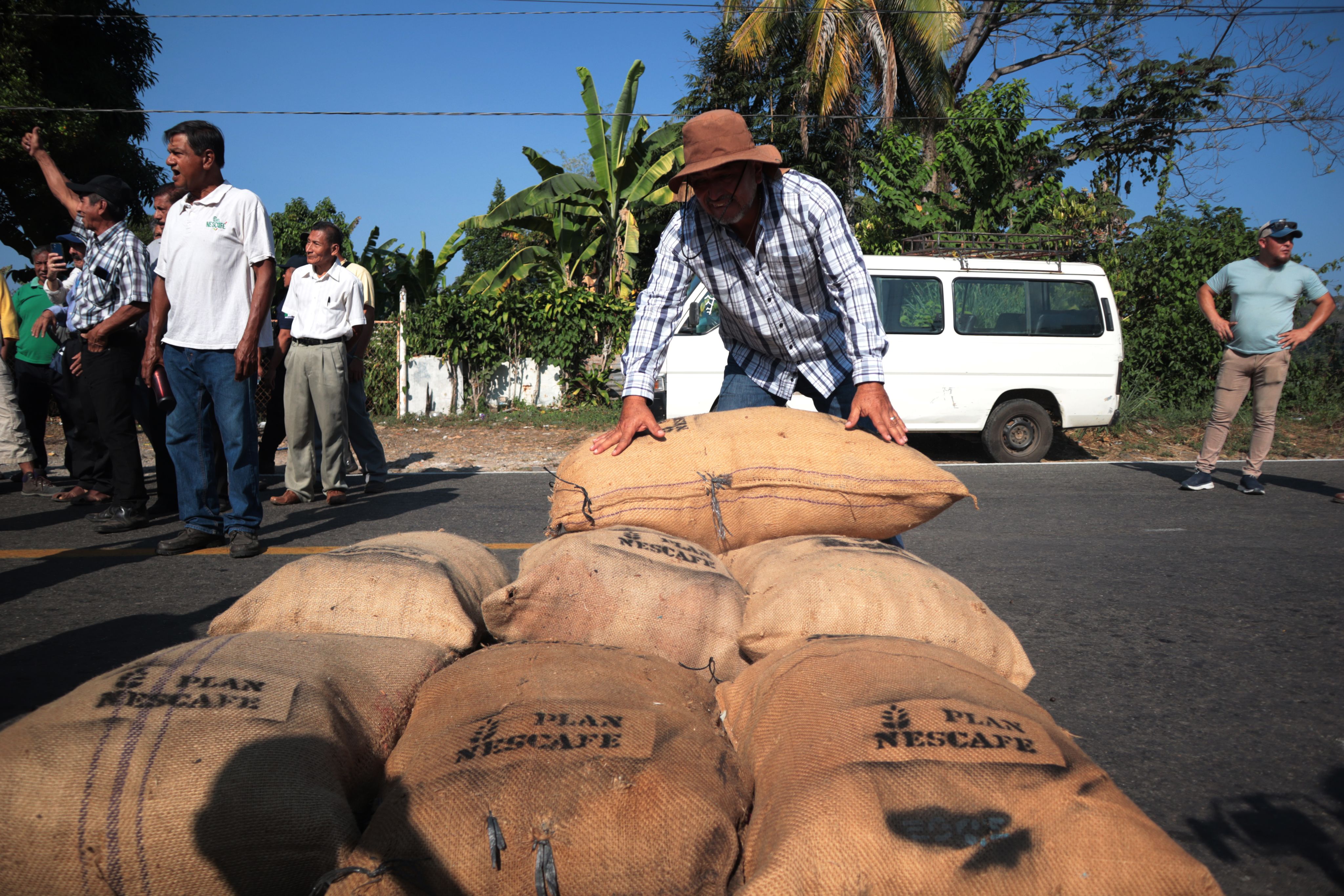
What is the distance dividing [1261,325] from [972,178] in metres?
8.06

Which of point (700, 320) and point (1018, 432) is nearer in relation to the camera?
point (700, 320)

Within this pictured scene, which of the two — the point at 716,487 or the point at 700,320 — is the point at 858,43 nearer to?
the point at 700,320

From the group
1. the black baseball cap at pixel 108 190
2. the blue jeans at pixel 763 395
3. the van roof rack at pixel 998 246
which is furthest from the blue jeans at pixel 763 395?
the van roof rack at pixel 998 246

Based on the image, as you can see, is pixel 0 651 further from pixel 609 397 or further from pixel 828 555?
pixel 609 397

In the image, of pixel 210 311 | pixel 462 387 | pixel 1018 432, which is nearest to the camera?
pixel 210 311

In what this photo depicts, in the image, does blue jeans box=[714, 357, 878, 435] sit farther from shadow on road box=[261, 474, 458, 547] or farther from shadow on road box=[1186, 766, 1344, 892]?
shadow on road box=[261, 474, 458, 547]

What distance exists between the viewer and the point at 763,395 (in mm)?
3445

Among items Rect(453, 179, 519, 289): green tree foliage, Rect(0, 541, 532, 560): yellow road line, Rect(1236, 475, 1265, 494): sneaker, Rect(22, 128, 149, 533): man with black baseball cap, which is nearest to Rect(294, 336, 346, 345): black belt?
Rect(22, 128, 149, 533): man with black baseball cap

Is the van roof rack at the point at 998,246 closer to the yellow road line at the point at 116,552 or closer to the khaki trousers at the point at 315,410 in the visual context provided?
the khaki trousers at the point at 315,410

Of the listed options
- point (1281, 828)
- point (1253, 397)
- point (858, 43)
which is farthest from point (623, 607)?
point (858, 43)

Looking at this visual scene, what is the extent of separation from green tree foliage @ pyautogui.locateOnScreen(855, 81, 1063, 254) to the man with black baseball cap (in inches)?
465

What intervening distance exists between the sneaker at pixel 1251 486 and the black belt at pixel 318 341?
7.60 m

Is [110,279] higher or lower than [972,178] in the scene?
lower

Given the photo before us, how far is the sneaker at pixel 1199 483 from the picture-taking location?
7492 mm
